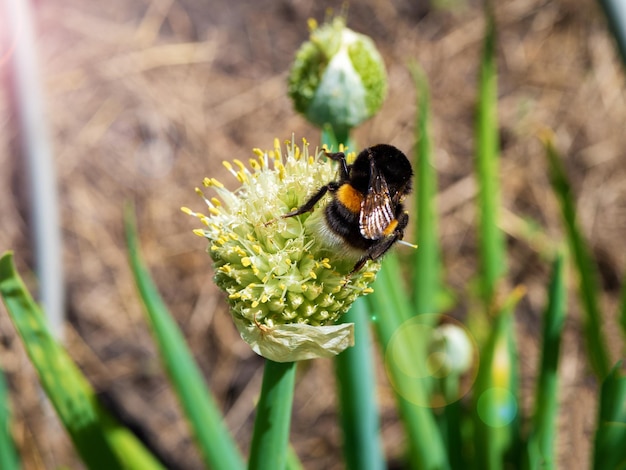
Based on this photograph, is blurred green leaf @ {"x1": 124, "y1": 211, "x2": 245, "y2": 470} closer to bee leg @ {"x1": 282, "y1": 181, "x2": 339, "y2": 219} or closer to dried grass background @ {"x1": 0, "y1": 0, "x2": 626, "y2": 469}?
bee leg @ {"x1": 282, "y1": 181, "x2": 339, "y2": 219}

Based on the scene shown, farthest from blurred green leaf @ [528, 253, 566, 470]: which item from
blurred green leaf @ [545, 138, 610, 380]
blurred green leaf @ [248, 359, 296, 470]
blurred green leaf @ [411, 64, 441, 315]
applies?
blurred green leaf @ [248, 359, 296, 470]

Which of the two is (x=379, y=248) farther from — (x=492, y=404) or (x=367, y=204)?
(x=492, y=404)

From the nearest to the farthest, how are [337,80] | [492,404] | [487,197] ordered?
[337,80], [492,404], [487,197]

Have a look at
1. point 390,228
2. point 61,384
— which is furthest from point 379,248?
point 61,384

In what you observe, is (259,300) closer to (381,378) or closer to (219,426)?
(219,426)

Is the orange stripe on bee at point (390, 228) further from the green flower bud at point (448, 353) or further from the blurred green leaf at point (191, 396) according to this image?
the green flower bud at point (448, 353)

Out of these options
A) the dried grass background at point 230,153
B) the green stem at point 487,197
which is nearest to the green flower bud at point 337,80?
the green stem at point 487,197

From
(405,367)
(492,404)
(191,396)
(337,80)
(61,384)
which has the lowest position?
(492,404)
